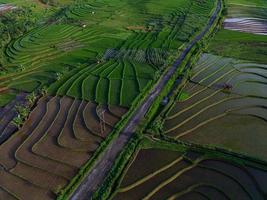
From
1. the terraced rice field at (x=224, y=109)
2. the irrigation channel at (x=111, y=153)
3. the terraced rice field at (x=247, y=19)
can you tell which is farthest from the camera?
the terraced rice field at (x=247, y=19)

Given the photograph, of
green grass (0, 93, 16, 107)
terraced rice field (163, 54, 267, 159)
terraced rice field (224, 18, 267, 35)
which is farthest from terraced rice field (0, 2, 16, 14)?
terraced rice field (163, 54, 267, 159)

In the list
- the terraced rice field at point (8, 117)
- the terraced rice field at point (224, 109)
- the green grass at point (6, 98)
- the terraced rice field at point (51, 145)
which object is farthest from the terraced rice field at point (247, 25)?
the green grass at point (6, 98)

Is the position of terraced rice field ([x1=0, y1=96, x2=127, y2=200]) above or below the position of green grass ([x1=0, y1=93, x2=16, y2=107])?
above

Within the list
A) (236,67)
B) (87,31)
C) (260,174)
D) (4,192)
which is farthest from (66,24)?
(260,174)

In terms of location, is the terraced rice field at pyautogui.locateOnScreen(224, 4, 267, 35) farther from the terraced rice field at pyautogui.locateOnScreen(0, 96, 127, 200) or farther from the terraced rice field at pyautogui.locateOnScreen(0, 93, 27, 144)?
the terraced rice field at pyautogui.locateOnScreen(0, 93, 27, 144)

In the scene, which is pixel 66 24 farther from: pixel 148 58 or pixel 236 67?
pixel 236 67

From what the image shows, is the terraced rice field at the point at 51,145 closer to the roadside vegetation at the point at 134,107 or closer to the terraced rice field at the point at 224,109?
the roadside vegetation at the point at 134,107
